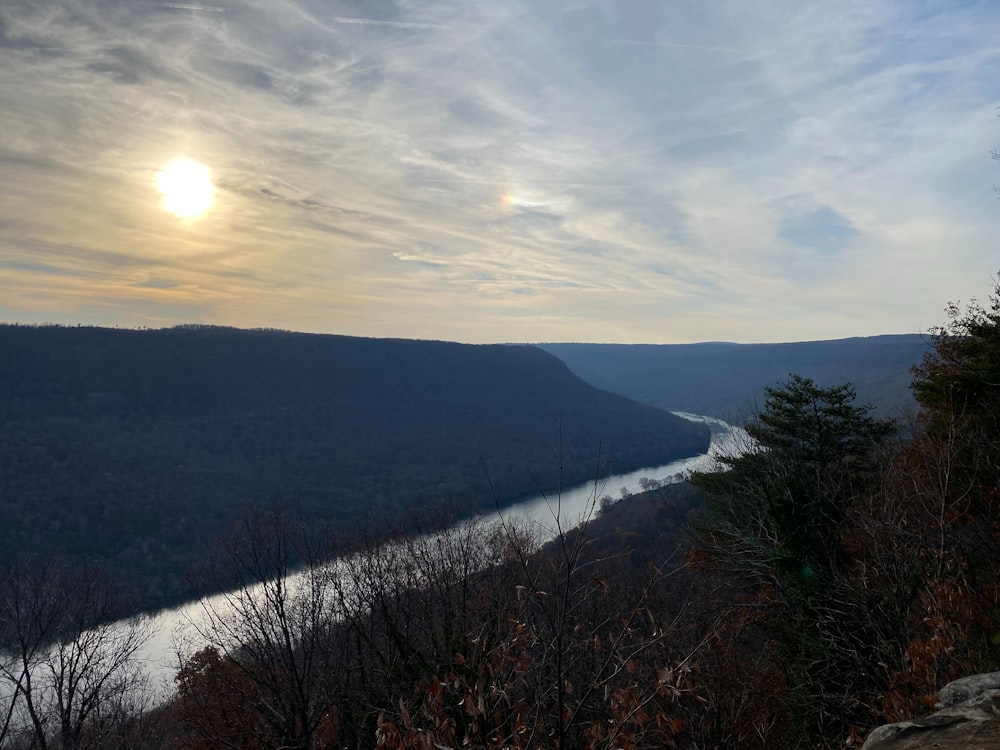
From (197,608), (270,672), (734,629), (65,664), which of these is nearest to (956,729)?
(270,672)

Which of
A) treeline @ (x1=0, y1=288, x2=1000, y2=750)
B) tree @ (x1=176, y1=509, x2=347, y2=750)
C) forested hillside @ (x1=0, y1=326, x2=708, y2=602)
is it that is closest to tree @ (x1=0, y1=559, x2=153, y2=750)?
treeline @ (x1=0, y1=288, x2=1000, y2=750)

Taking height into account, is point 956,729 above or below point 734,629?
above

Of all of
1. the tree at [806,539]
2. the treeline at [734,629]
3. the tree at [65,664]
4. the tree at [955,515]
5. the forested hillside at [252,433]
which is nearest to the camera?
the treeline at [734,629]

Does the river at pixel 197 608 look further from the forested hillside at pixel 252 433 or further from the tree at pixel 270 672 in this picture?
the forested hillside at pixel 252 433

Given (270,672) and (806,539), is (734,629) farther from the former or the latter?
(270,672)

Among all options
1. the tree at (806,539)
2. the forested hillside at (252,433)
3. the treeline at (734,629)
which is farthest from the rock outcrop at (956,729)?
the forested hillside at (252,433)

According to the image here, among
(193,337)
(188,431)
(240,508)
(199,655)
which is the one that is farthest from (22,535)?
(193,337)
